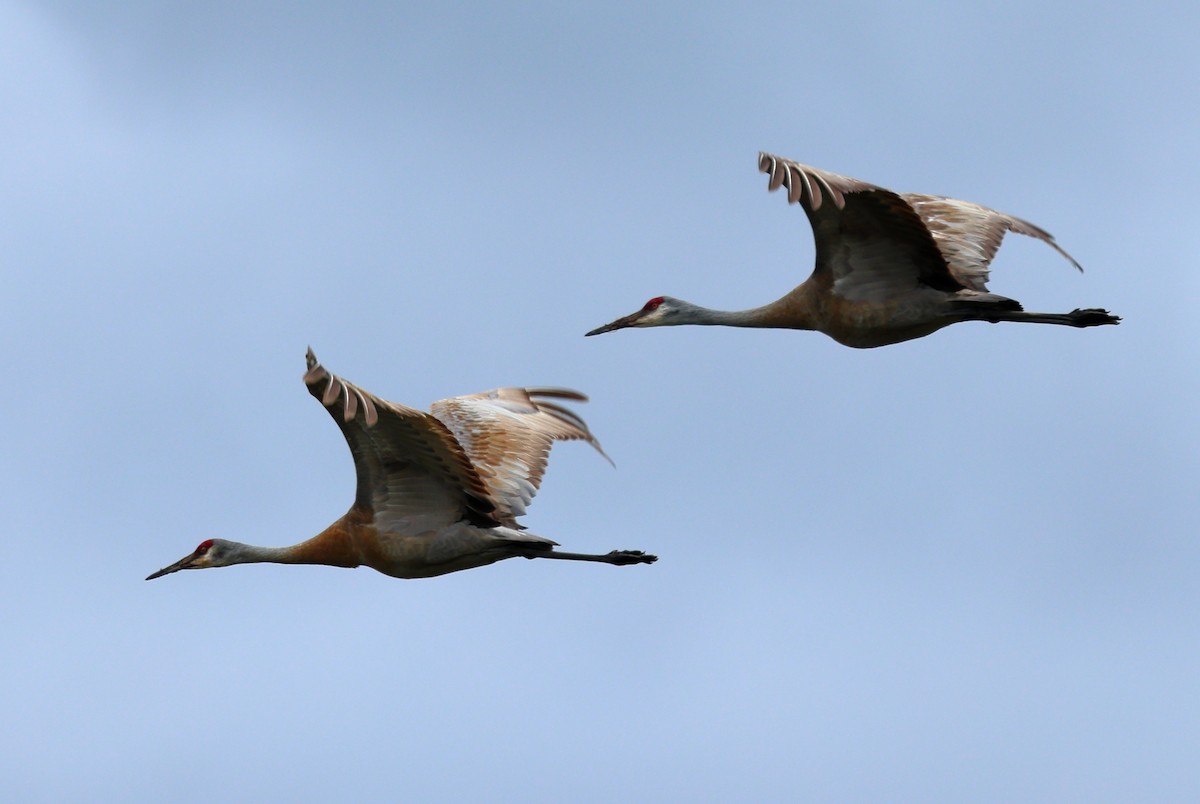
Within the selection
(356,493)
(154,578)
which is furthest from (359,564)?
(154,578)

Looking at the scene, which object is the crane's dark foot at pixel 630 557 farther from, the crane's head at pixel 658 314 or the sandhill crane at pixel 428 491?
the crane's head at pixel 658 314

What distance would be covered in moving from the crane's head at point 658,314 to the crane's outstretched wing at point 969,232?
2063 millimetres

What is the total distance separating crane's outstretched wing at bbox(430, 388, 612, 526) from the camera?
1673 cm

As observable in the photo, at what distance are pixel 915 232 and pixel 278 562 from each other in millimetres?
5271

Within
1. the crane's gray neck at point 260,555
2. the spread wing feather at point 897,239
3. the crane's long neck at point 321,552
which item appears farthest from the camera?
the crane's gray neck at point 260,555

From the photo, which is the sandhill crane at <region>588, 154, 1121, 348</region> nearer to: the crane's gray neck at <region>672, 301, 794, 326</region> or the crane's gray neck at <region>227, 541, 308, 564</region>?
the crane's gray neck at <region>672, 301, 794, 326</region>

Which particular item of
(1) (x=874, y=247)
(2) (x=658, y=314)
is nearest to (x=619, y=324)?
(2) (x=658, y=314)

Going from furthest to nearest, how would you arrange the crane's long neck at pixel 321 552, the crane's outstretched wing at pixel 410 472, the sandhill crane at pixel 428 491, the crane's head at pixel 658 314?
1. the crane's head at pixel 658 314
2. the crane's long neck at pixel 321 552
3. the sandhill crane at pixel 428 491
4. the crane's outstretched wing at pixel 410 472

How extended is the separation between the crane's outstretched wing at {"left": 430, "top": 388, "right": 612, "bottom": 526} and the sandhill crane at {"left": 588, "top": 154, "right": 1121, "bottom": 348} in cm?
148

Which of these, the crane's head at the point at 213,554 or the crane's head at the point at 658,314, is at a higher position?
the crane's head at the point at 658,314

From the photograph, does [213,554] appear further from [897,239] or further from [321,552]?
[897,239]

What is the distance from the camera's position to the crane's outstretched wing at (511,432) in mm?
16734

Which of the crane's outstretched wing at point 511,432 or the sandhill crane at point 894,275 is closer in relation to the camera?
the sandhill crane at point 894,275

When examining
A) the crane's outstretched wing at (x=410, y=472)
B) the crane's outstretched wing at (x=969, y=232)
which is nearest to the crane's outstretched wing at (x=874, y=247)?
the crane's outstretched wing at (x=969, y=232)
